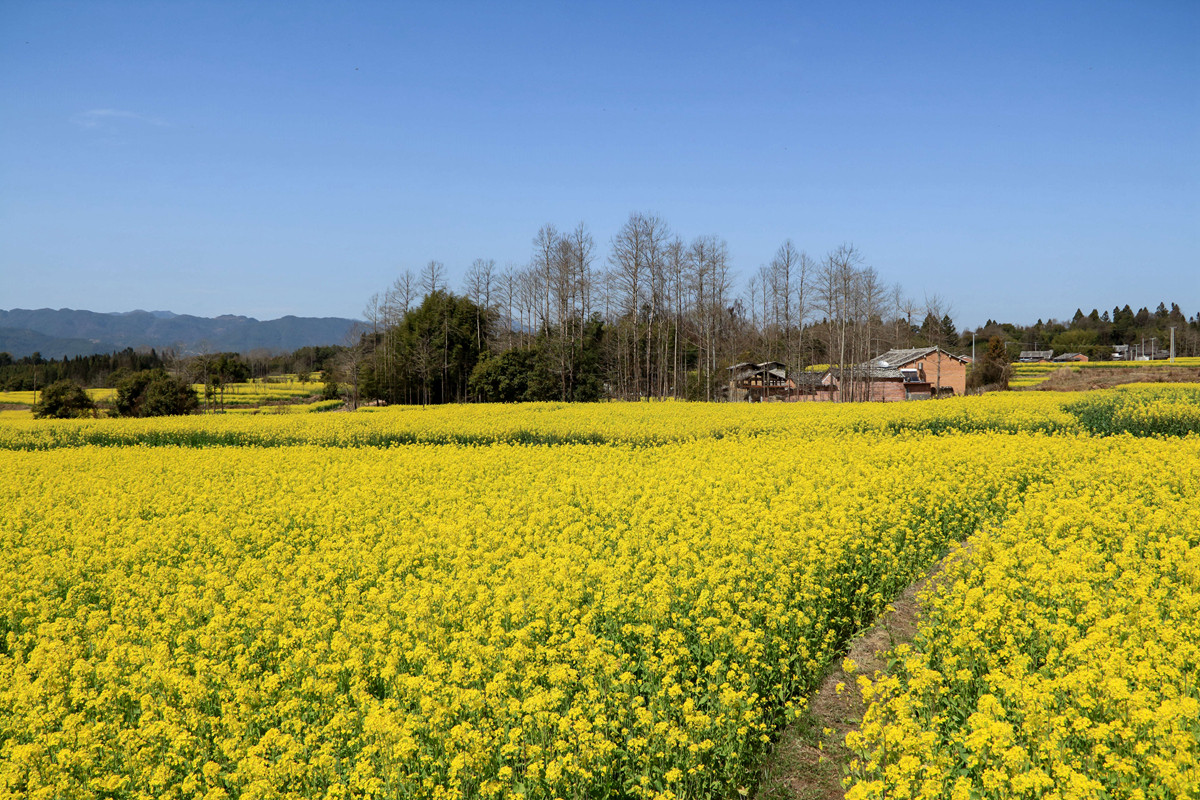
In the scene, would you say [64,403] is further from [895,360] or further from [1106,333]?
[1106,333]

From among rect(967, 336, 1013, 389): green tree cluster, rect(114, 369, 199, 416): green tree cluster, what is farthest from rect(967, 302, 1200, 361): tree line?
rect(114, 369, 199, 416): green tree cluster

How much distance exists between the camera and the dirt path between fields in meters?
4.86

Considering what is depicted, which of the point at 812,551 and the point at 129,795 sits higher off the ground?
the point at 812,551

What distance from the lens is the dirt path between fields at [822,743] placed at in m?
4.86

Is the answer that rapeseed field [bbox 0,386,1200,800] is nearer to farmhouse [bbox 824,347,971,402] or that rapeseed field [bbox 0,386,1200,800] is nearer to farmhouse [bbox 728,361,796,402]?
farmhouse [bbox 728,361,796,402]

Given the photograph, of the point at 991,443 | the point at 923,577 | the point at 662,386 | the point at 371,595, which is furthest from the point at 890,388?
the point at 371,595

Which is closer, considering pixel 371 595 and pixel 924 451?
pixel 371 595

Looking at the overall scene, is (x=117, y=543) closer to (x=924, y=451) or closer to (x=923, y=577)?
(x=923, y=577)

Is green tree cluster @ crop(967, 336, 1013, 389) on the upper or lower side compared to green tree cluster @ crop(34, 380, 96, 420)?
upper

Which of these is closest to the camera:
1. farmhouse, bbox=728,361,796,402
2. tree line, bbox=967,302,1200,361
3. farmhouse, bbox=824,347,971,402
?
farmhouse, bbox=728,361,796,402

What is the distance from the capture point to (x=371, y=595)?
6684mm

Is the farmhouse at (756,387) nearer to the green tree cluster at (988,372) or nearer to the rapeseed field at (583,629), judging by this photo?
the green tree cluster at (988,372)

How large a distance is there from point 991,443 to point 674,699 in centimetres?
1263

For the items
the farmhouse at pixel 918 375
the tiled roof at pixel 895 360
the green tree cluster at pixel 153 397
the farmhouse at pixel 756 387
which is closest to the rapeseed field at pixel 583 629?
the green tree cluster at pixel 153 397
